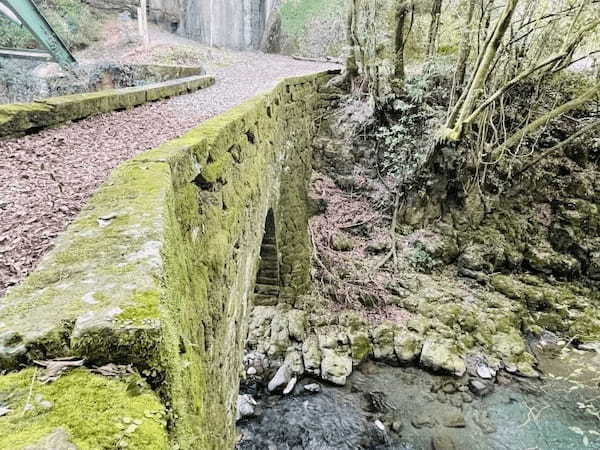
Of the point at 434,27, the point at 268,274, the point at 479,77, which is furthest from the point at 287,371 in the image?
the point at 434,27

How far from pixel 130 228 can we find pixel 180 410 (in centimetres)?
73

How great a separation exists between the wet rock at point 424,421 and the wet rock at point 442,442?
0.23 m

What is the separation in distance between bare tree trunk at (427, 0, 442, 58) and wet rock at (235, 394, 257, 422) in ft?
26.5

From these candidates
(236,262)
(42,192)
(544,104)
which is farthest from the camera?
(544,104)

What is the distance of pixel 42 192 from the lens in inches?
109

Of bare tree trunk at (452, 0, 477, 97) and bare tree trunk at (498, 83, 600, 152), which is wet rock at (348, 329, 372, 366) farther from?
bare tree trunk at (452, 0, 477, 97)

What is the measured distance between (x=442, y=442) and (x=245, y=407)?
3.29 meters

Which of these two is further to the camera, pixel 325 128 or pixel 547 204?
pixel 325 128

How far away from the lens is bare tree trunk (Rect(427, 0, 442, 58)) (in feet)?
29.5

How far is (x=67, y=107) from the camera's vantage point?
15.3 ft

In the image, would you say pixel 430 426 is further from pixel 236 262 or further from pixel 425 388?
pixel 236 262

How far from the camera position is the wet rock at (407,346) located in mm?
8219

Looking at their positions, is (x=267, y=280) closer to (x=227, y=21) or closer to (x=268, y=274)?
(x=268, y=274)

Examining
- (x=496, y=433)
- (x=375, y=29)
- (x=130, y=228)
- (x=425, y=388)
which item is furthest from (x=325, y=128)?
(x=130, y=228)
